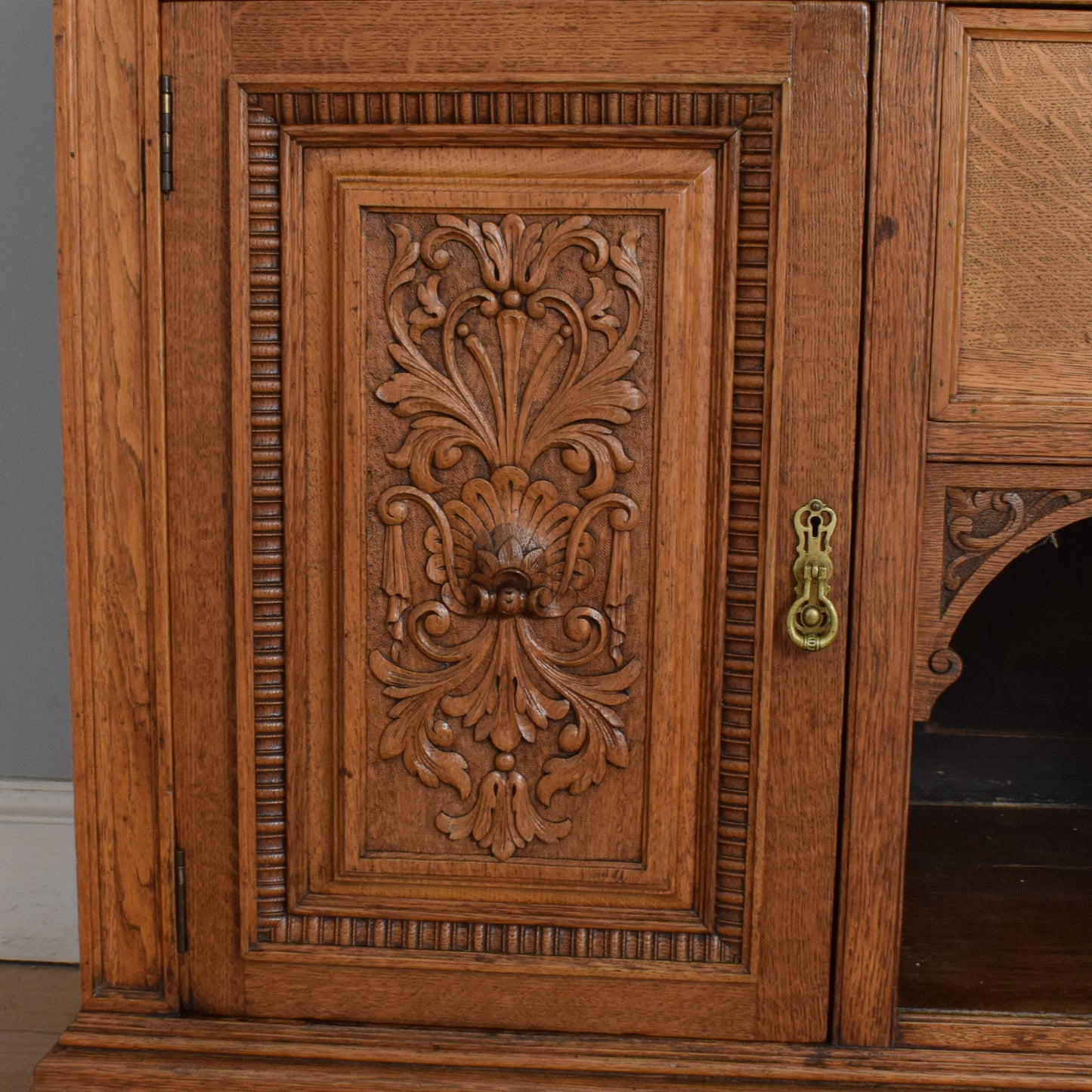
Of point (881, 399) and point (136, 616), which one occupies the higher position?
point (881, 399)

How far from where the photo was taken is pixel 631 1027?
94 cm

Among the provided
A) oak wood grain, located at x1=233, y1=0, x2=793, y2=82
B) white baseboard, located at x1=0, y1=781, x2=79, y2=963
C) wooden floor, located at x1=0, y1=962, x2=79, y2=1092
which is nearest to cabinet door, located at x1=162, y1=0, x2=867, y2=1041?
oak wood grain, located at x1=233, y1=0, x2=793, y2=82

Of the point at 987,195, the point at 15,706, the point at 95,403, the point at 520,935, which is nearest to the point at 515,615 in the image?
the point at 520,935

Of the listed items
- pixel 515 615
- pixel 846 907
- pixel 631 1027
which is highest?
pixel 515 615

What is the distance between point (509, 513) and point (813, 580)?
0.26 metres

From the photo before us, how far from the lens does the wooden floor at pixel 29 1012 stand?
1.17 m

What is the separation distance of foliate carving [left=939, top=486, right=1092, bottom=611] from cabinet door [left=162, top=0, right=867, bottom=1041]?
0.30ft

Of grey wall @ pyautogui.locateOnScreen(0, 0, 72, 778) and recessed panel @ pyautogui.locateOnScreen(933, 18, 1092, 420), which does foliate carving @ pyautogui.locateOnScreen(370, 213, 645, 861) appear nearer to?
recessed panel @ pyautogui.locateOnScreen(933, 18, 1092, 420)

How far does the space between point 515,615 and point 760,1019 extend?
0.42m

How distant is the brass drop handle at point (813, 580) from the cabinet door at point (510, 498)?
10 millimetres

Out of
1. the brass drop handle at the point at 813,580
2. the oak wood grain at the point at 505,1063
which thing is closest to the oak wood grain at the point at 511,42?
the brass drop handle at the point at 813,580

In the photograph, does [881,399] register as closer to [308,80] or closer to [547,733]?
[547,733]

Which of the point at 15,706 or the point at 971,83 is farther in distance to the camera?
the point at 15,706

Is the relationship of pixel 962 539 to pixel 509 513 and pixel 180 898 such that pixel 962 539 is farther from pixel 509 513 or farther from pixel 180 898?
pixel 180 898
